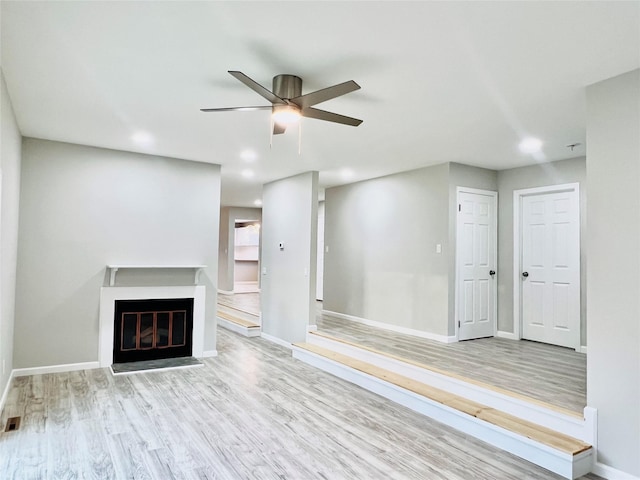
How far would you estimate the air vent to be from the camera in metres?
3.08

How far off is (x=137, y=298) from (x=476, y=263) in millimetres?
4495

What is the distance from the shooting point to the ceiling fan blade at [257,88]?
2235mm

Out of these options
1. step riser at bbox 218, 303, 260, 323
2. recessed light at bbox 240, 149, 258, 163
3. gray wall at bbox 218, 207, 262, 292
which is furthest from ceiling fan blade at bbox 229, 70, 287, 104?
gray wall at bbox 218, 207, 262, 292

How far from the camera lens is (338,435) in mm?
3074

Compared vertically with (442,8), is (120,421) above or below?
below

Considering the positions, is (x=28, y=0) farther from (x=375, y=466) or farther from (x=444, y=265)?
(x=444, y=265)

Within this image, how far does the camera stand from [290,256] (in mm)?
6215

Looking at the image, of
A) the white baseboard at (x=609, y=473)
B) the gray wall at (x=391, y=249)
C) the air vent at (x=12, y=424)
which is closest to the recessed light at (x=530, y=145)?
the gray wall at (x=391, y=249)

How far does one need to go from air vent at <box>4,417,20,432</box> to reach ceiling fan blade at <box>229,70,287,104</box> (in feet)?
10.2

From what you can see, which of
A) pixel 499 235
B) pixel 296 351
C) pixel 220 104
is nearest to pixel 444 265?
pixel 499 235

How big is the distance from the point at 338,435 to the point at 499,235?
4.06 metres

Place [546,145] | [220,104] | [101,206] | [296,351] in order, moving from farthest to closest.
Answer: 1. [296,351]
2. [101,206]
3. [546,145]
4. [220,104]

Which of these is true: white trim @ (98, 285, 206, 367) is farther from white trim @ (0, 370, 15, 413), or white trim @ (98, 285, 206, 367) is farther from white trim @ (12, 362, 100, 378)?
white trim @ (0, 370, 15, 413)

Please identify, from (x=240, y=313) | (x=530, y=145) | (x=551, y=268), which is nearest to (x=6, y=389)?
(x=240, y=313)
